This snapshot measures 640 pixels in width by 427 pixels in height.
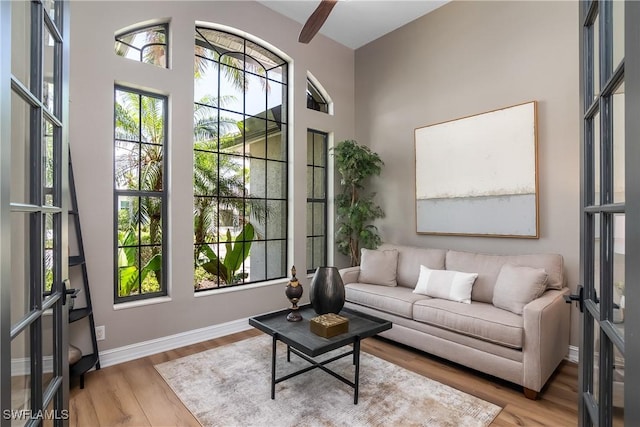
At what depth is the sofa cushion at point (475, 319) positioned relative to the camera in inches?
93.6

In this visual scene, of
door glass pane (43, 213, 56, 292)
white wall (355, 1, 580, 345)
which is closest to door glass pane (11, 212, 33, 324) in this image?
door glass pane (43, 213, 56, 292)

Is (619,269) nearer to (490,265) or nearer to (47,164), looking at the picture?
(47,164)

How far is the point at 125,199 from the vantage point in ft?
10.0

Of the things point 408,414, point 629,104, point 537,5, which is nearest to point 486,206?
point 537,5

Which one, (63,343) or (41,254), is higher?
(41,254)

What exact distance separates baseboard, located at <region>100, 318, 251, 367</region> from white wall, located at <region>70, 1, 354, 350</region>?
5cm

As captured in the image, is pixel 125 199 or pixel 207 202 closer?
pixel 125 199

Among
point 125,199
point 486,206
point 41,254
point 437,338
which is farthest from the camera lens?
point 486,206

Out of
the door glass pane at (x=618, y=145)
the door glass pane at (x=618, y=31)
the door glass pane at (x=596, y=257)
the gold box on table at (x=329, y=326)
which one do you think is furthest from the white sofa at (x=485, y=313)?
the door glass pane at (x=618, y=31)

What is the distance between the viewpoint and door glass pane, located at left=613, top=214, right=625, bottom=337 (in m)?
0.81

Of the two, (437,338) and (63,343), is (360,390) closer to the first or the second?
(437,338)

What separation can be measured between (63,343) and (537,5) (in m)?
4.48

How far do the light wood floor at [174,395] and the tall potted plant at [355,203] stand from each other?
1754mm

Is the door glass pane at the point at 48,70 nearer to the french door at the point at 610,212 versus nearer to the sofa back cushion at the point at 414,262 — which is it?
the french door at the point at 610,212
